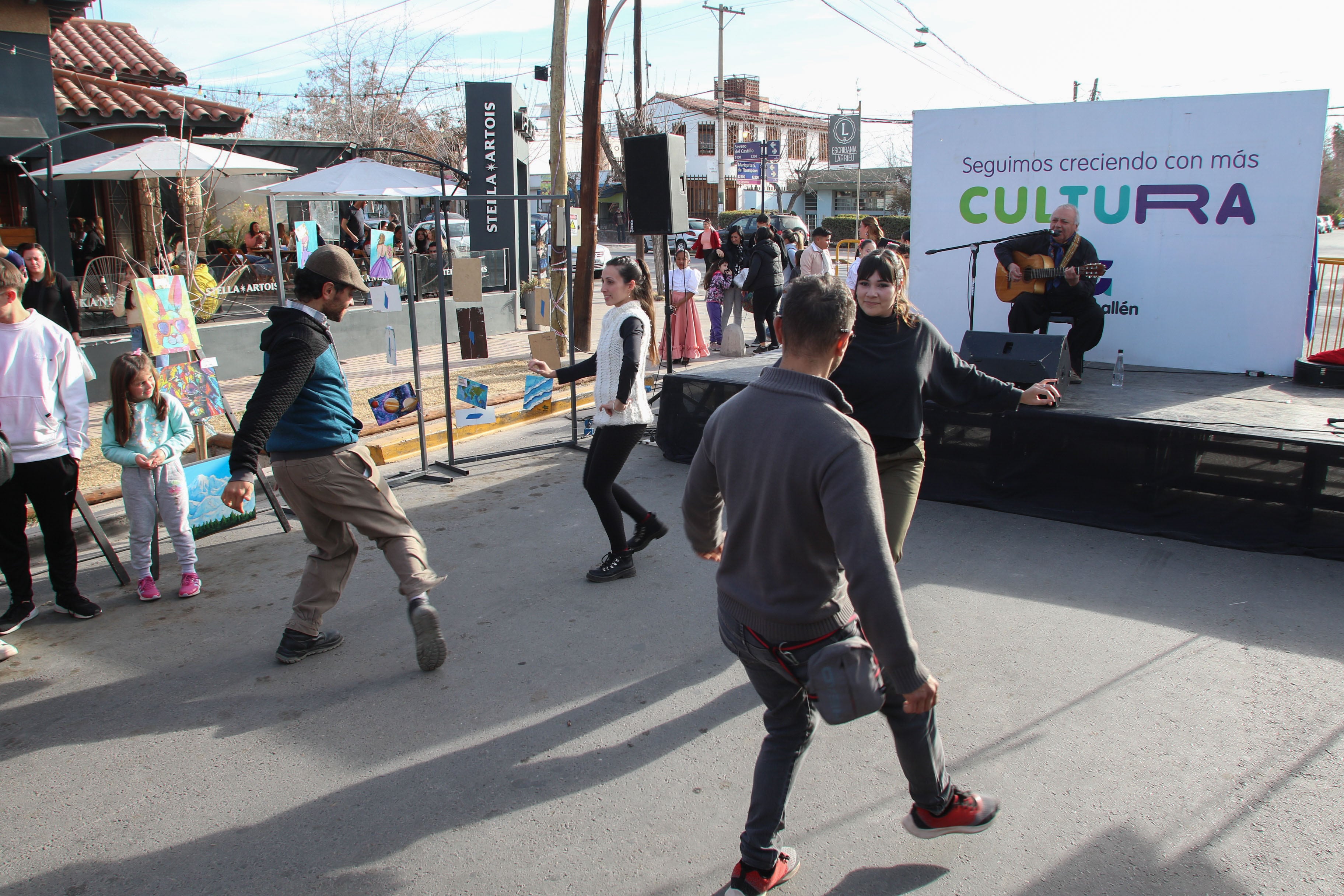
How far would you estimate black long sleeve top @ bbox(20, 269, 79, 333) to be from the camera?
8.15 m

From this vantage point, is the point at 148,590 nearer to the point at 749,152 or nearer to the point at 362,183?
the point at 362,183

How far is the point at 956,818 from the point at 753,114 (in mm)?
57002

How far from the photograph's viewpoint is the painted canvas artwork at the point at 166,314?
5.91 meters

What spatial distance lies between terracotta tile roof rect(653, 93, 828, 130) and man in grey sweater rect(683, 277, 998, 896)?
51.1 m

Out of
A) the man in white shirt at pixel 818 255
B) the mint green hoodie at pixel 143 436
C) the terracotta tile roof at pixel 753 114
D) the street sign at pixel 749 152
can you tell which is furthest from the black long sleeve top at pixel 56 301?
the terracotta tile roof at pixel 753 114

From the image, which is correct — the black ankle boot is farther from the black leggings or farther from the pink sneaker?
the pink sneaker

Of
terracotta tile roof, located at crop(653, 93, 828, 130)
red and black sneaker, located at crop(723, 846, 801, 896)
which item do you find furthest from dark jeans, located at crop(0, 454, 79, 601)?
terracotta tile roof, located at crop(653, 93, 828, 130)

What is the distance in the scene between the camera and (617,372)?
4910mm

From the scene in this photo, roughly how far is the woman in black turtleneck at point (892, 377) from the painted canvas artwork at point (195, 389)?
Answer: 15.0ft

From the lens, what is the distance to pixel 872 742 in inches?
133

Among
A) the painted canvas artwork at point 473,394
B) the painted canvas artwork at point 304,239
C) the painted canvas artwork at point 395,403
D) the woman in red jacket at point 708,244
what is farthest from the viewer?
the woman in red jacket at point 708,244

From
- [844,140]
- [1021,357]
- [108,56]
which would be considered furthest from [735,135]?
[1021,357]

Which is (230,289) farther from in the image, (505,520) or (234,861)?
(234,861)

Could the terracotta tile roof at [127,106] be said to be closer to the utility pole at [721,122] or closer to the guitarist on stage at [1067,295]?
the guitarist on stage at [1067,295]
